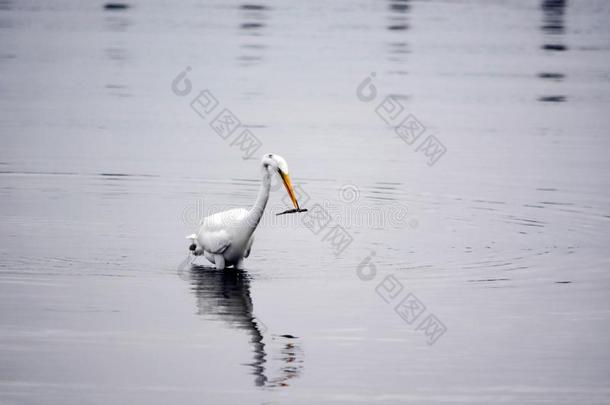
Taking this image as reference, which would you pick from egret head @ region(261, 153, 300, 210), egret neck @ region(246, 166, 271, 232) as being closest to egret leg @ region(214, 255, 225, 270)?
egret neck @ region(246, 166, 271, 232)

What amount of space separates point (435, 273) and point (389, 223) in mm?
2947

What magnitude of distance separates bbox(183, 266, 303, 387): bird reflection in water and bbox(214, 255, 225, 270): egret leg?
0.20ft

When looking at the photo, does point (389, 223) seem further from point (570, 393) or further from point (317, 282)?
point (570, 393)

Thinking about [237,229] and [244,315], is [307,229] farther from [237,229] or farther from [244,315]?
[244,315]

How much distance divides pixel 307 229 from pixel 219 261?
2619 mm

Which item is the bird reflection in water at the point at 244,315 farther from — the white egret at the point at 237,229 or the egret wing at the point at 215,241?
the egret wing at the point at 215,241

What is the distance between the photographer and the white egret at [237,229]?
47.6 ft

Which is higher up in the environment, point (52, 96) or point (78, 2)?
point (78, 2)

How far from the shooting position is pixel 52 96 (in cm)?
2806

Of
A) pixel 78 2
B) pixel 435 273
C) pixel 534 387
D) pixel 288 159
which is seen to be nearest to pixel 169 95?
pixel 288 159

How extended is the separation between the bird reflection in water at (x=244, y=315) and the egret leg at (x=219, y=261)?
6 cm

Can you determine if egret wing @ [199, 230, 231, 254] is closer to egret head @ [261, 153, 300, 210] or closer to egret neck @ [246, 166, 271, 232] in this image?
egret neck @ [246, 166, 271, 232]

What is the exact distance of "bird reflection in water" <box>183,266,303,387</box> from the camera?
35.4 feet

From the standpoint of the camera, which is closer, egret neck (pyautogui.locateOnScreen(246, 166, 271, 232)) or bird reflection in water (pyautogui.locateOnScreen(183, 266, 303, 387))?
bird reflection in water (pyautogui.locateOnScreen(183, 266, 303, 387))
